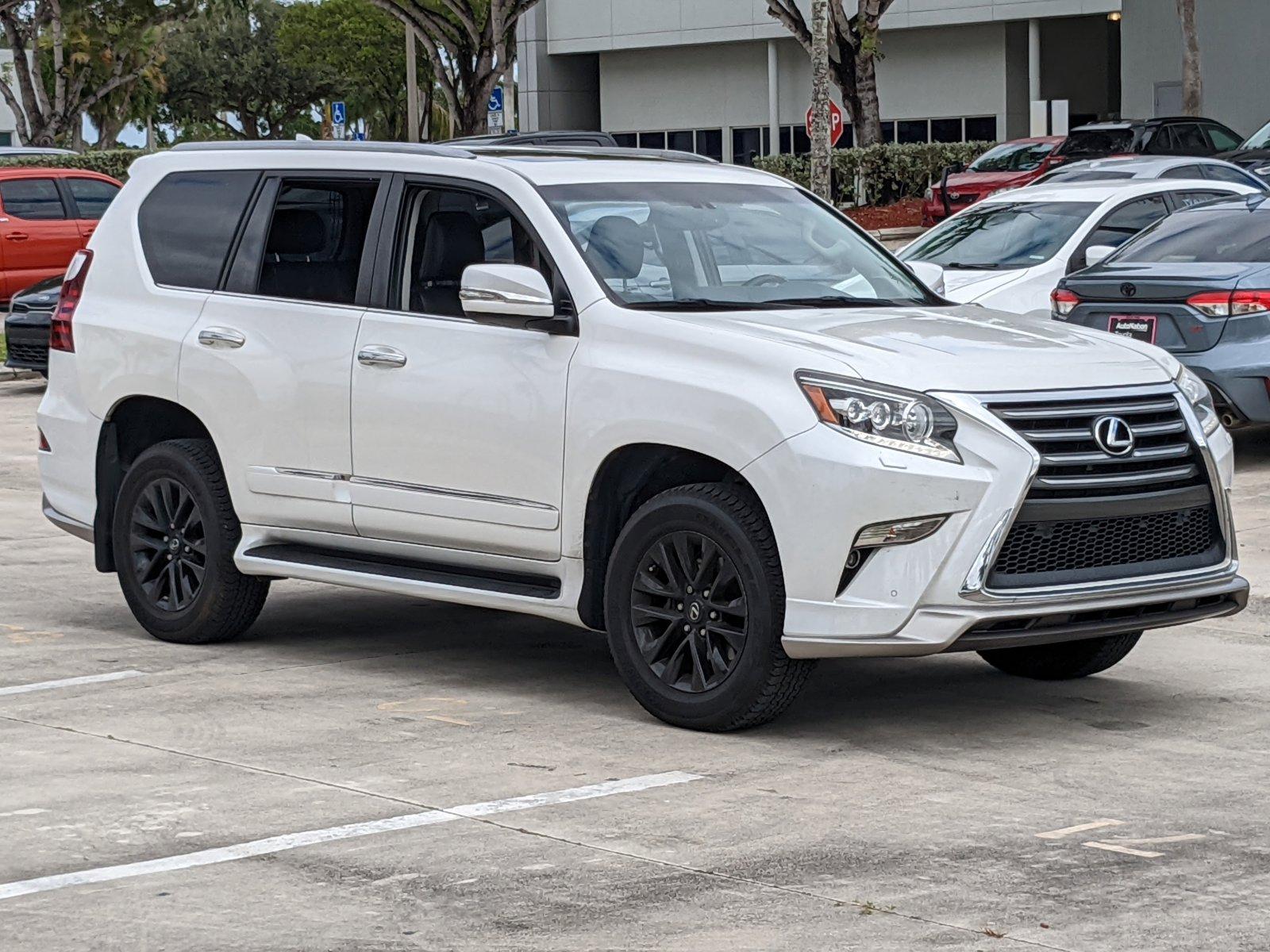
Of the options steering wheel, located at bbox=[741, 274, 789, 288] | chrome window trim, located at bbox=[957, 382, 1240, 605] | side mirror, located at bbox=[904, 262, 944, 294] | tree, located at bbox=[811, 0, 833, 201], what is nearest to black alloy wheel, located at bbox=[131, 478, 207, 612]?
steering wheel, located at bbox=[741, 274, 789, 288]

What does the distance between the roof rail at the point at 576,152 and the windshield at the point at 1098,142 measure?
85.5 ft

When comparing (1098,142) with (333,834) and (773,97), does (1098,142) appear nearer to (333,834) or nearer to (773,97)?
(773,97)

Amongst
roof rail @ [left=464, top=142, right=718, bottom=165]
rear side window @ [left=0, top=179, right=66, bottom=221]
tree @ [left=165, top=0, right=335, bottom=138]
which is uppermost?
tree @ [left=165, top=0, right=335, bottom=138]

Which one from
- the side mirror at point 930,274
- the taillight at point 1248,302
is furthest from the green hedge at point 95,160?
the side mirror at point 930,274

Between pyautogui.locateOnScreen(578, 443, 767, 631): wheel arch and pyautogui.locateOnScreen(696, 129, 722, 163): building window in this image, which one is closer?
pyautogui.locateOnScreen(578, 443, 767, 631): wheel arch

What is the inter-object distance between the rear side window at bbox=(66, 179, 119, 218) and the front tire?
824 inches

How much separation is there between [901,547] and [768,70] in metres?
52.6

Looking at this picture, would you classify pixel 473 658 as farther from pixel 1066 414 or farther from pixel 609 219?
pixel 1066 414

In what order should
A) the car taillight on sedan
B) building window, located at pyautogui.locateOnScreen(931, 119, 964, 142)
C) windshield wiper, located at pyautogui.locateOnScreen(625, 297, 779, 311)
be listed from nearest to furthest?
windshield wiper, located at pyautogui.locateOnScreen(625, 297, 779, 311)
the car taillight on sedan
building window, located at pyautogui.locateOnScreen(931, 119, 964, 142)

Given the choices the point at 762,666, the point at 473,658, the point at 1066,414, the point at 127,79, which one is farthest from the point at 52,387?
the point at 127,79

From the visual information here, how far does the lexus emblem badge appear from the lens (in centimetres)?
683

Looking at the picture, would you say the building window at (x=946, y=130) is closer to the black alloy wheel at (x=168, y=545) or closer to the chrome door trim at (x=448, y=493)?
the black alloy wheel at (x=168, y=545)

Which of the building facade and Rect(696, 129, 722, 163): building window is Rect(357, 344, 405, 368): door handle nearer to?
the building facade

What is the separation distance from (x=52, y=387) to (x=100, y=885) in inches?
176
